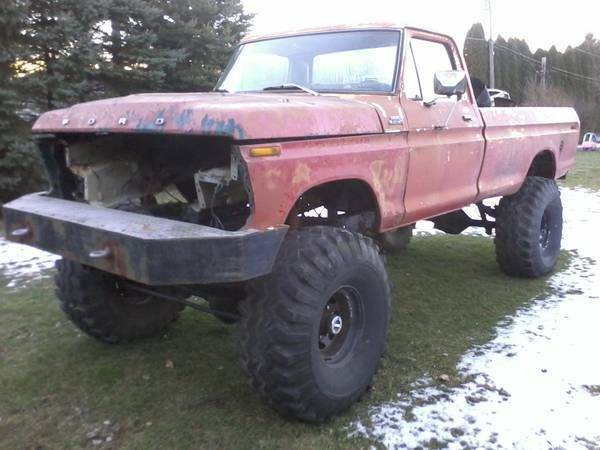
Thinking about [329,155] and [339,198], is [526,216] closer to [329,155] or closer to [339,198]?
[339,198]

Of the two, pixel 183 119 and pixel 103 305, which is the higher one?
pixel 183 119

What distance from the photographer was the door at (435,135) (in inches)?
149

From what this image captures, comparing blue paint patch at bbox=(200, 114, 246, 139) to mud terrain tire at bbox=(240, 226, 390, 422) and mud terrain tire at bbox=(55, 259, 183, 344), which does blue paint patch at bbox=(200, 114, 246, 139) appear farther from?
mud terrain tire at bbox=(55, 259, 183, 344)

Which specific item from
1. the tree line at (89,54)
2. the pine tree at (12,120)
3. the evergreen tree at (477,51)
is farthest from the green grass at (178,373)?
the evergreen tree at (477,51)

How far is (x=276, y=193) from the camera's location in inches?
106

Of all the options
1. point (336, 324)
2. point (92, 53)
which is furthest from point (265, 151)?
point (92, 53)

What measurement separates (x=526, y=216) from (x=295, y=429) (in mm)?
3308

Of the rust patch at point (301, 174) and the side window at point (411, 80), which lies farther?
the side window at point (411, 80)

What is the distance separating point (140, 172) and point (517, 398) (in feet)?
8.32

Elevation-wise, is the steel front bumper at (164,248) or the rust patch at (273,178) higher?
the rust patch at (273,178)

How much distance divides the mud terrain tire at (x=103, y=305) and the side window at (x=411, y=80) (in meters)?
2.22

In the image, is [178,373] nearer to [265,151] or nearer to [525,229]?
[265,151]

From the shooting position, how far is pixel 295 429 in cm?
297

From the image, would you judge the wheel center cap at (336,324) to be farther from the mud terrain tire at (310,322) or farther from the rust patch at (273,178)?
the rust patch at (273,178)
